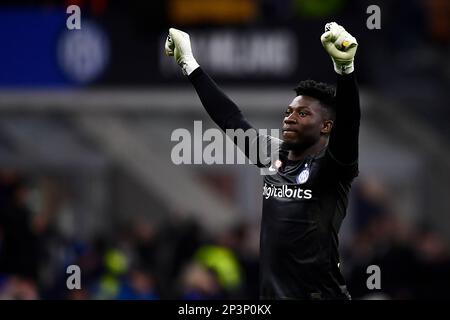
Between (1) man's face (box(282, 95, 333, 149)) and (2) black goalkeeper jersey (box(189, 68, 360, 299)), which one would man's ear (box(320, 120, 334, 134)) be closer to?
(1) man's face (box(282, 95, 333, 149))

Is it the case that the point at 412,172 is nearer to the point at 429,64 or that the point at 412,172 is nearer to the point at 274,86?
the point at 429,64

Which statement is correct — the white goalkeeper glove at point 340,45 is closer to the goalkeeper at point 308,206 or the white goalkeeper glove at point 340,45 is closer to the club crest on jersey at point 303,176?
the goalkeeper at point 308,206

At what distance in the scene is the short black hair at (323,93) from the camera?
23.9ft

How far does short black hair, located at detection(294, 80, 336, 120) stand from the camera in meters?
7.30

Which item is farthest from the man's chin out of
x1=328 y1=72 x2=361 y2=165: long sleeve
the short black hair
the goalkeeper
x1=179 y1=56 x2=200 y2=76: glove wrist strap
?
x1=179 y1=56 x2=200 y2=76: glove wrist strap

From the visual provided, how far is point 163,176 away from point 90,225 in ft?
4.30

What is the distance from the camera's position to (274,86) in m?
19.1

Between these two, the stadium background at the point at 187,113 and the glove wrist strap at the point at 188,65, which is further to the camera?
the stadium background at the point at 187,113

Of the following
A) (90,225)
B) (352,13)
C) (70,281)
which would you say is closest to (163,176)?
(90,225)

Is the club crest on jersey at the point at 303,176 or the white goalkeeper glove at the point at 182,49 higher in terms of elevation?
the white goalkeeper glove at the point at 182,49

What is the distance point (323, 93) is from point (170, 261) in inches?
331

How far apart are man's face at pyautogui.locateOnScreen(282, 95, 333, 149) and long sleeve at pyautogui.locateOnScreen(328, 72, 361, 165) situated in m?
0.30

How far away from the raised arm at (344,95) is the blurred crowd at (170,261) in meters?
3.89

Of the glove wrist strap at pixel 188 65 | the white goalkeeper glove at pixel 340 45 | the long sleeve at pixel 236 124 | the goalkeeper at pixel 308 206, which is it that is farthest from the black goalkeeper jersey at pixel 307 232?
the glove wrist strap at pixel 188 65
